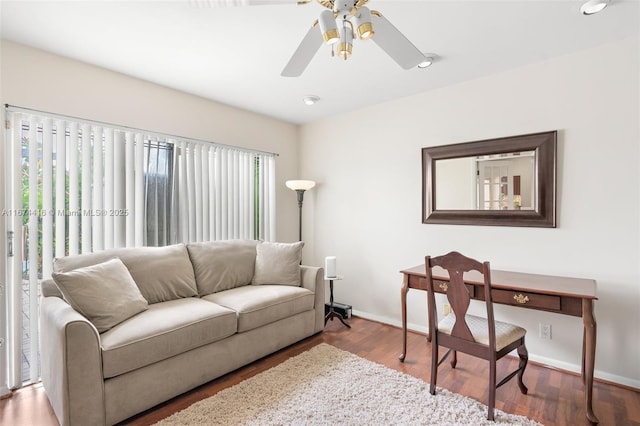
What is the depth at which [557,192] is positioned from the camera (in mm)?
2479

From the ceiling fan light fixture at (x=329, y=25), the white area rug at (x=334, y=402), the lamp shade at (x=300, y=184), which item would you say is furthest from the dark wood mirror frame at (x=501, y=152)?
the ceiling fan light fixture at (x=329, y=25)

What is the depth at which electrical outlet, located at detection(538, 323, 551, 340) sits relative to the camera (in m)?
2.54

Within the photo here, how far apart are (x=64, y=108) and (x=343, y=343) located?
3022 mm

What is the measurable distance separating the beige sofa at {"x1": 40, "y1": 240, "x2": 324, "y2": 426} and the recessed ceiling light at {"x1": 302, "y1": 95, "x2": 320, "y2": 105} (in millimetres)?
1522

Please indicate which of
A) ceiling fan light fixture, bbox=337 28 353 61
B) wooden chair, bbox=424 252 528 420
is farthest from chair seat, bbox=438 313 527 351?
ceiling fan light fixture, bbox=337 28 353 61

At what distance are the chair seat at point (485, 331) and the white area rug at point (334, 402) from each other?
0.42 metres

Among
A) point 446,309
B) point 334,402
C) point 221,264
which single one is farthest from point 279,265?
point 446,309

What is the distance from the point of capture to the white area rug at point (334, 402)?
6.09 ft

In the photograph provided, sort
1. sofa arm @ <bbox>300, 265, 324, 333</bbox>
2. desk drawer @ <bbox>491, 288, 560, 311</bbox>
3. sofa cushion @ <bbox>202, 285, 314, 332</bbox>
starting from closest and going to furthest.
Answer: desk drawer @ <bbox>491, 288, 560, 311</bbox>
sofa cushion @ <bbox>202, 285, 314, 332</bbox>
sofa arm @ <bbox>300, 265, 324, 333</bbox>

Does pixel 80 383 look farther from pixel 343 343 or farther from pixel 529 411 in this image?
pixel 529 411

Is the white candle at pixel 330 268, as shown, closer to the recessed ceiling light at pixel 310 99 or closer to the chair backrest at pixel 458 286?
the chair backrest at pixel 458 286

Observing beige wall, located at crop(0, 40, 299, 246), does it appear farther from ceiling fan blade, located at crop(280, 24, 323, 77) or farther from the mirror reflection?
the mirror reflection

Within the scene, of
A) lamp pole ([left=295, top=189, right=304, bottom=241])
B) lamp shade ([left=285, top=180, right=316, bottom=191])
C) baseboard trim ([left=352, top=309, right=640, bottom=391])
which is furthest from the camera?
lamp pole ([left=295, top=189, right=304, bottom=241])

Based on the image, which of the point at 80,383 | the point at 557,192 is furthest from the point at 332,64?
the point at 80,383
